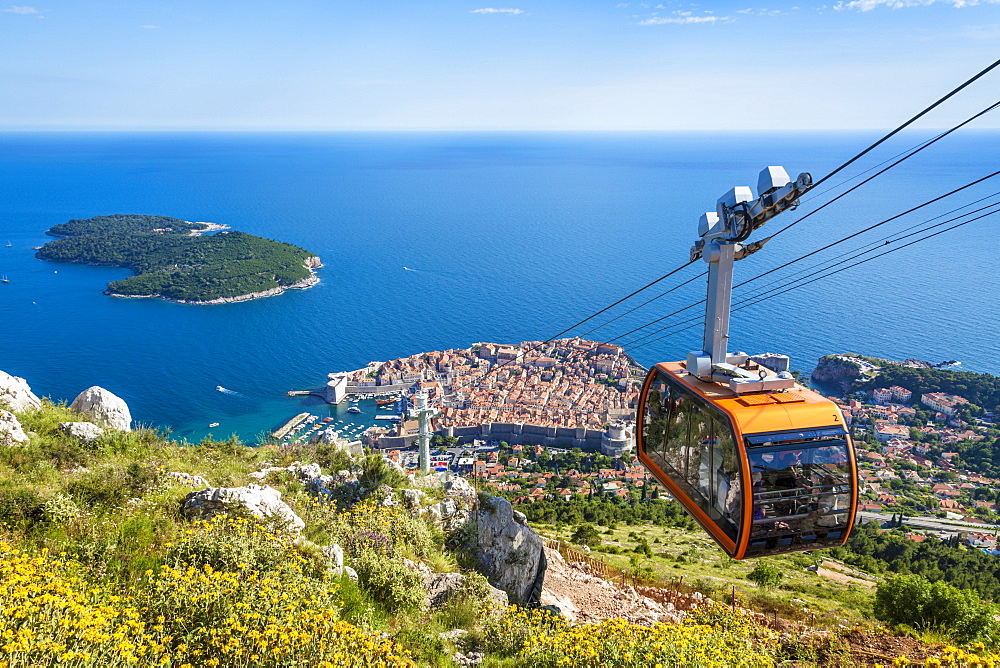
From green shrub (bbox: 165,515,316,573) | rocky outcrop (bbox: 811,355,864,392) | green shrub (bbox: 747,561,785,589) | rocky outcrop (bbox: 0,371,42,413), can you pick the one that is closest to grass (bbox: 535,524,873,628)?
green shrub (bbox: 747,561,785,589)

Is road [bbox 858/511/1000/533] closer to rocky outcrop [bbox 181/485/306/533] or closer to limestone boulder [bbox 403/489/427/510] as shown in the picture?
limestone boulder [bbox 403/489/427/510]

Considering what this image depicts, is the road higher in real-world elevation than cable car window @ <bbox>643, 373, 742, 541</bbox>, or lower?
lower

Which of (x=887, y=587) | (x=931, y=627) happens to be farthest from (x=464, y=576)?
(x=887, y=587)

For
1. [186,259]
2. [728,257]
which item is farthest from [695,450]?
[186,259]

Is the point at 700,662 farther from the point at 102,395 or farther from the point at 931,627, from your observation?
the point at 102,395

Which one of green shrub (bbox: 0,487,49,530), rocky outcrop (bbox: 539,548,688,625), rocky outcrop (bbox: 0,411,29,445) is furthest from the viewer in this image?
rocky outcrop (bbox: 539,548,688,625)

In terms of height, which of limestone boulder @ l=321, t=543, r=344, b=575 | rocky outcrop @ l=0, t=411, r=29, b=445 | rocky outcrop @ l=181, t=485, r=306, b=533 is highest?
rocky outcrop @ l=0, t=411, r=29, b=445

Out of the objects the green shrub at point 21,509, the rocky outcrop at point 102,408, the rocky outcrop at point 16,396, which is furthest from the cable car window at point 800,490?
the rocky outcrop at point 16,396

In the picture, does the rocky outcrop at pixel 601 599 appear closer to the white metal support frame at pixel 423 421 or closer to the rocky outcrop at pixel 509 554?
the rocky outcrop at pixel 509 554

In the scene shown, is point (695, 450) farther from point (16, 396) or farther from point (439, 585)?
point (16, 396)
